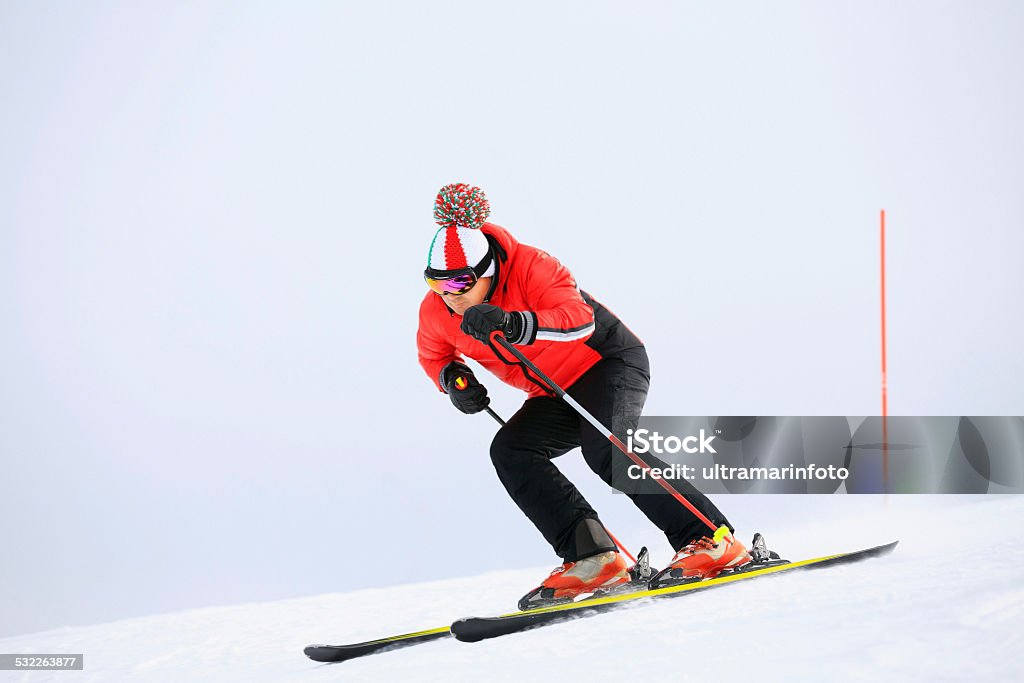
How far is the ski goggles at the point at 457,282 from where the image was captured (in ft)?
9.19

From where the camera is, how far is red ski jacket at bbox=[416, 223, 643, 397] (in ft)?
9.27

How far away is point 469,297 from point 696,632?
120 cm

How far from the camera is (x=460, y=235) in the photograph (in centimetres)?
283

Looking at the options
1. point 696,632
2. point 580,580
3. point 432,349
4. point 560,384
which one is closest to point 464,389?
point 432,349

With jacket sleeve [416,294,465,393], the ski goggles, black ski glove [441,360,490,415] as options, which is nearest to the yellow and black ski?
black ski glove [441,360,490,415]

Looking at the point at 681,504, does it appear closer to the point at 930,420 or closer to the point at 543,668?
the point at 543,668

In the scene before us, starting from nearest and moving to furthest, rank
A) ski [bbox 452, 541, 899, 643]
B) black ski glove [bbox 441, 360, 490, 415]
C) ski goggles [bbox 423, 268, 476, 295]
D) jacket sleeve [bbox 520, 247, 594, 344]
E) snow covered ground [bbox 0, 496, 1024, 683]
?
snow covered ground [bbox 0, 496, 1024, 683] → ski [bbox 452, 541, 899, 643] → jacket sleeve [bbox 520, 247, 594, 344] → ski goggles [bbox 423, 268, 476, 295] → black ski glove [bbox 441, 360, 490, 415]

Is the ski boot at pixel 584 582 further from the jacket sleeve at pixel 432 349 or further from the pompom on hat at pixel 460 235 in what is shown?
the pompom on hat at pixel 460 235

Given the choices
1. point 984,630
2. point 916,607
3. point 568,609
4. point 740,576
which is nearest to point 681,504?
point 740,576

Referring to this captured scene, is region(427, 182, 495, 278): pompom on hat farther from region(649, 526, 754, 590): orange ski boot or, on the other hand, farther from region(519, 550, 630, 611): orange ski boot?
region(649, 526, 754, 590): orange ski boot

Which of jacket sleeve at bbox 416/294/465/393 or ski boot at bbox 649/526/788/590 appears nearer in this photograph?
ski boot at bbox 649/526/788/590

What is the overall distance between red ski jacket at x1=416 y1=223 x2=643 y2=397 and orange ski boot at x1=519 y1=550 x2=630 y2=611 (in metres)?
0.59

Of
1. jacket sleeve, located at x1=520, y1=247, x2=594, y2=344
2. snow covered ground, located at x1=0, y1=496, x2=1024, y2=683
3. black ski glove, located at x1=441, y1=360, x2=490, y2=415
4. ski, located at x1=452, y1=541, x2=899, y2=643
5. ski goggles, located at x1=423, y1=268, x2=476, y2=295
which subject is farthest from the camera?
black ski glove, located at x1=441, y1=360, x2=490, y2=415

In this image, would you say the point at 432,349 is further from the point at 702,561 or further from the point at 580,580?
the point at 702,561
